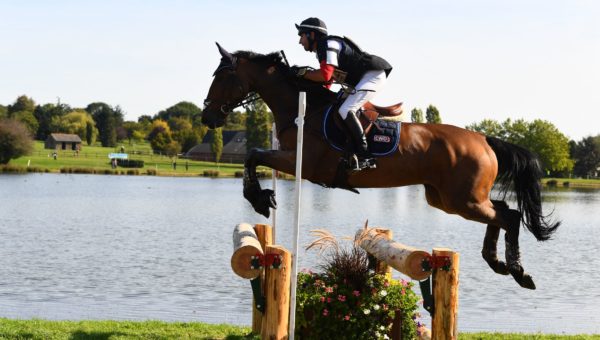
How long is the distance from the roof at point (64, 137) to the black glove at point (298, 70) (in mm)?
106823

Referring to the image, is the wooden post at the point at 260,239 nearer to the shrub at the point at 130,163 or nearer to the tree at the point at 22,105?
the shrub at the point at 130,163

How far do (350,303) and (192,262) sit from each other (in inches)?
511

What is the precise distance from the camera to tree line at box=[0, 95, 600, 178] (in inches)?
3157

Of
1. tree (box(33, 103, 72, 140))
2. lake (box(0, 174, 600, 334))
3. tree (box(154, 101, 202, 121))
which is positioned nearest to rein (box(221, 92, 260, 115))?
lake (box(0, 174, 600, 334))

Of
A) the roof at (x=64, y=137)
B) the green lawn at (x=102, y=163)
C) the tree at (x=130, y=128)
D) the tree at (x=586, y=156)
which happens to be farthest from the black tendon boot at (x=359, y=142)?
the tree at (x=130, y=128)

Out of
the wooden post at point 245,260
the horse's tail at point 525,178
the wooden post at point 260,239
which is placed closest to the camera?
the wooden post at point 245,260

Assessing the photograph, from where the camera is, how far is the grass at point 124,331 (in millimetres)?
7922

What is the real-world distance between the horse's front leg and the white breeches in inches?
26.9

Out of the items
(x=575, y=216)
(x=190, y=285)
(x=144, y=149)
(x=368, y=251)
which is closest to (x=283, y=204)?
(x=575, y=216)

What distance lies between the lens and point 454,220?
36.8 metres

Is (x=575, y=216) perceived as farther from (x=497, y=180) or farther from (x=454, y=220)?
(x=497, y=180)

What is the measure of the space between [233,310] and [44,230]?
15.1 m

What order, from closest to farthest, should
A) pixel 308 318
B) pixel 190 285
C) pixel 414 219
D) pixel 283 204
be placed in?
pixel 308 318, pixel 190 285, pixel 414 219, pixel 283 204

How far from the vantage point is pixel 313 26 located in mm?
6988
